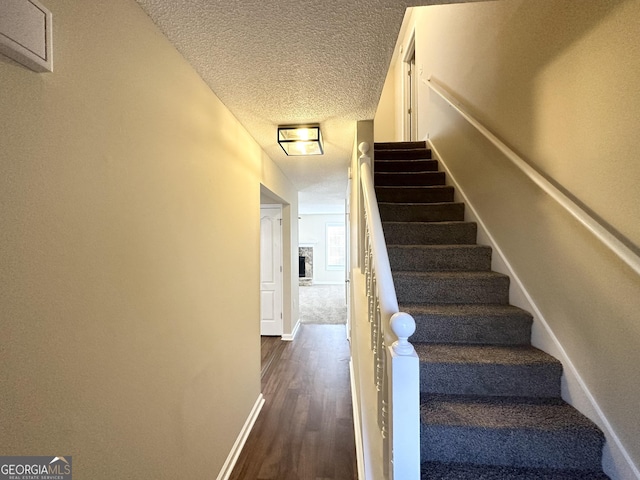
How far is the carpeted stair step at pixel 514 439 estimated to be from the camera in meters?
1.11

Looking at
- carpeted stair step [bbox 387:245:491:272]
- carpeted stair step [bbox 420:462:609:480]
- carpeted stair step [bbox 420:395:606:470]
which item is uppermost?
carpeted stair step [bbox 387:245:491:272]

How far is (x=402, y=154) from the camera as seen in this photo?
3.33 metres

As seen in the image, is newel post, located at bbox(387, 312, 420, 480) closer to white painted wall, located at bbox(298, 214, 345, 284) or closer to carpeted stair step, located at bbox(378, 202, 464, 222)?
carpeted stair step, located at bbox(378, 202, 464, 222)

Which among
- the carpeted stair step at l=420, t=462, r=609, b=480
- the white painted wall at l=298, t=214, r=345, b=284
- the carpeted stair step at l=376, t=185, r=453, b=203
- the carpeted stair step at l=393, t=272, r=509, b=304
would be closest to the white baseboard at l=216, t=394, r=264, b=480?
the carpeted stair step at l=420, t=462, r=609, b=480

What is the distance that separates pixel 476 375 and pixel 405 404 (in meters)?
0.75

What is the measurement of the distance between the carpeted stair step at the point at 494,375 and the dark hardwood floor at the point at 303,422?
1.08 meters

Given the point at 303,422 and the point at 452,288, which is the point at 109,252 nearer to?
the point at 452,288

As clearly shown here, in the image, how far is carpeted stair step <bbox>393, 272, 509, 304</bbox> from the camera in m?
1.79

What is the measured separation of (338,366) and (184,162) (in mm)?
3044

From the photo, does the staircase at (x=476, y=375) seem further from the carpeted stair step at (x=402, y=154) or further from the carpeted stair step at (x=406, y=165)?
the carpeted stair step at (x=402, y=154)

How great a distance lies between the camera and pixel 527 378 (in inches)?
52.7

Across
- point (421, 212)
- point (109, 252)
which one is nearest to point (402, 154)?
point (421, 212)

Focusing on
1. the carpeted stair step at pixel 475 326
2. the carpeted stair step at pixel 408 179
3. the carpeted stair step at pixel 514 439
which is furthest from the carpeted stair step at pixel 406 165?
the carpeted stair step at pixel 514 439

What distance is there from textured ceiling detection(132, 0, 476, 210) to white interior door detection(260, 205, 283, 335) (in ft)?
8.29
